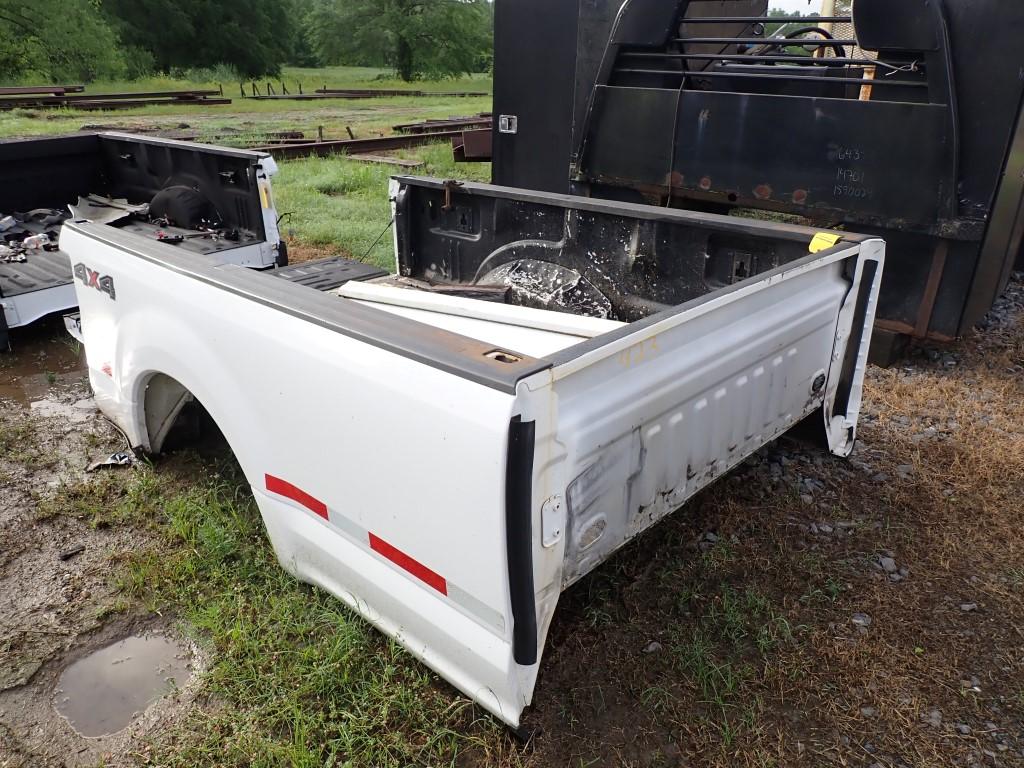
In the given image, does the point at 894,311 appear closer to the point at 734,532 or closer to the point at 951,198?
the point at 951,198

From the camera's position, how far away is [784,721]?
→ 220 cm

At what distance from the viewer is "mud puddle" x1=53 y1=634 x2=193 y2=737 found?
2.21 metres

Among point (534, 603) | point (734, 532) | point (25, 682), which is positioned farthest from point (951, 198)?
point (25, 682)

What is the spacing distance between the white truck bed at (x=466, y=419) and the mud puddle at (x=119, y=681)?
0.50 m

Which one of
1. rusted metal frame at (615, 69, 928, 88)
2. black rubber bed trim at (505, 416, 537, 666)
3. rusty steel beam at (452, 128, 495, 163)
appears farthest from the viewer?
rusty steel beam at (452, 128, 495, 163)

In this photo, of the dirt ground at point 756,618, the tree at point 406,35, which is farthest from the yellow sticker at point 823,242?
the tree at point 406,35

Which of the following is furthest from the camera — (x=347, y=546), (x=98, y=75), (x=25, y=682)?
(x=98, y=75)

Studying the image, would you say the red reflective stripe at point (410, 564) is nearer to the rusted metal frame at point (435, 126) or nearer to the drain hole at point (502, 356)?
the drain hole at point (502, 356)

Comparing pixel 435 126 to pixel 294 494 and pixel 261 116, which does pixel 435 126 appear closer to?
pixel 261 116

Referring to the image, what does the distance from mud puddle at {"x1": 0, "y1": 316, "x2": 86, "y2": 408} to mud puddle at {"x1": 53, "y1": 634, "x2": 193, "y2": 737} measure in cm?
231

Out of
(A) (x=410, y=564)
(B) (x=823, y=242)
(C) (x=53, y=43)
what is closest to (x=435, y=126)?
(B) (x=823, y=242)

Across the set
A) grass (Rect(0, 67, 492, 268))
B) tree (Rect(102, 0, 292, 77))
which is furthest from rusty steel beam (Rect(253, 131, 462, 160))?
tree (Rect(102, 0, 292, 77))

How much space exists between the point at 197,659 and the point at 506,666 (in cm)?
117

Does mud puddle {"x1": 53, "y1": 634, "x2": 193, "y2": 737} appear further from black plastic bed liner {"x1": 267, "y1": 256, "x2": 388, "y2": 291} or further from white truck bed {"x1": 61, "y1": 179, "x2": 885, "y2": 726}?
black plastic bed liner {"x1": 267, "y1": 256, "x2": 388, "y2": 291}
